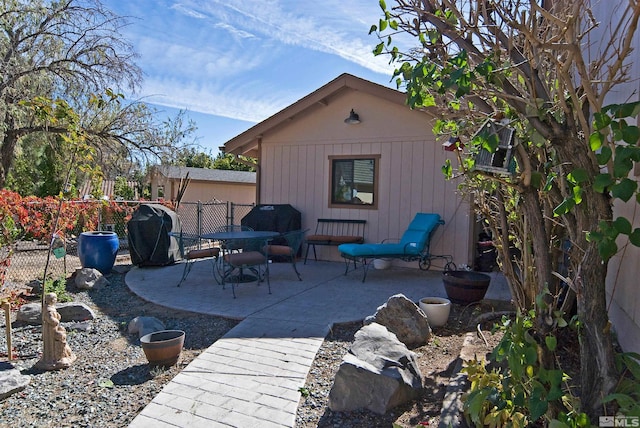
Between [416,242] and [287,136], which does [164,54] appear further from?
[416,242]

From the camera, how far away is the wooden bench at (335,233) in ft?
25.3

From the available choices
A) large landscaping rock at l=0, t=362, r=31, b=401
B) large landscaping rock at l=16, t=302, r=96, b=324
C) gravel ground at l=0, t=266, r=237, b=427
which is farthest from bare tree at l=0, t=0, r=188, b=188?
large landscaping rock at l=0, t=362, r=31, b=401

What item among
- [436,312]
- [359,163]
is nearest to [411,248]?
[359,163]

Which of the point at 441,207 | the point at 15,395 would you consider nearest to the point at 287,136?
the point at 441,207

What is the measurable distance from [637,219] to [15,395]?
4024 mm

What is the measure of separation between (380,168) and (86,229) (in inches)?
255

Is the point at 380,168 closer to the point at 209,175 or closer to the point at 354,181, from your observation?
the point at 354,181

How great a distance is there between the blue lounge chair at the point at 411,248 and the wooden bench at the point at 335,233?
87cm

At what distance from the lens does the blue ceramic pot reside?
6.79 m

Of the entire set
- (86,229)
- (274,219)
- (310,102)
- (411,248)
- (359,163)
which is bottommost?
(86,229)

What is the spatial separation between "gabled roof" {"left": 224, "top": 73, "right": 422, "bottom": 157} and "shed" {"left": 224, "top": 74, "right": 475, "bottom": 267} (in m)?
0.02

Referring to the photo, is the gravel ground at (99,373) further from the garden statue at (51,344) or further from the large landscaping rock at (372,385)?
the large landscaping rock at (372,385)

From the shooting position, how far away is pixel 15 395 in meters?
2.79

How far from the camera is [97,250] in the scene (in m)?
6.81
